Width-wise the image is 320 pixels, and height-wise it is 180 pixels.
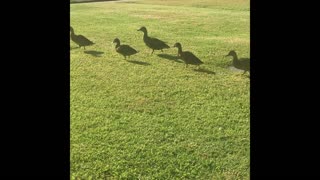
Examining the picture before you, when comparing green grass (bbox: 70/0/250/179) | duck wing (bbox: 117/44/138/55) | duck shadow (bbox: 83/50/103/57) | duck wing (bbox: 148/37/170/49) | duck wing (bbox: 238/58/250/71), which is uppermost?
duck wing (bbox: 148/37/170/49)

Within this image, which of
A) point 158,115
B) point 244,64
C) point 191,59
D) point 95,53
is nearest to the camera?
point 158,115

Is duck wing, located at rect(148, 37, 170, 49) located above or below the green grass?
above

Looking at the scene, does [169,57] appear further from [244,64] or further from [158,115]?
[158,115]

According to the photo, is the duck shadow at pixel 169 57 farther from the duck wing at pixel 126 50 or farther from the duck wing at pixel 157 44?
the duck wing at pixel 126 50

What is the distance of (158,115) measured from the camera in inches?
198

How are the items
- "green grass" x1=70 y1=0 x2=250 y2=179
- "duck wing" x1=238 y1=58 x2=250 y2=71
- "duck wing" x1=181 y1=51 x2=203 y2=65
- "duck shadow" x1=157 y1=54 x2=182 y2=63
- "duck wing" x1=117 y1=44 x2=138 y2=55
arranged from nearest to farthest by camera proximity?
"green grass" x1=70 y1=0 x2=250 y2=179 < "duck wing" x1=238 y1=58 x2=250 y2=71 < "duck wing" x1=181 y1=51 x2=203 y2=65 < "duck wing" x1=117 y1=44 x2=138 y2=55 < "duck shadow" x1=157 y1=54 x2=182 y2=63

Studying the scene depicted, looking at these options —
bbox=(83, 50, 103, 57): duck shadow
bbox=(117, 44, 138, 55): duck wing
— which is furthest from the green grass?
bbox=(117, 44, 138, 55): duck wing

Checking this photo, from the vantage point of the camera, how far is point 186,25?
13.0 meters

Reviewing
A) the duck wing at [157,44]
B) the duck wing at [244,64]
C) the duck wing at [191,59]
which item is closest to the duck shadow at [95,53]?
the duck wing at [157,44]

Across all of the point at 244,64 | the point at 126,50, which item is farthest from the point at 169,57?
the point at 244,64

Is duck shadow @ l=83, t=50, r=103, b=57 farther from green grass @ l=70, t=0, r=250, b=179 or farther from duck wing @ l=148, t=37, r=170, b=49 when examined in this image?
duck wing @ l=148, t=37, r=170, b=49

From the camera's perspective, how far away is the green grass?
3.67 meters
